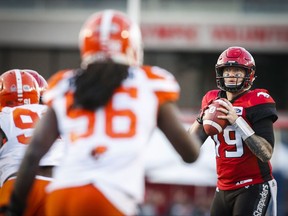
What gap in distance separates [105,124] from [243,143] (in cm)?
256

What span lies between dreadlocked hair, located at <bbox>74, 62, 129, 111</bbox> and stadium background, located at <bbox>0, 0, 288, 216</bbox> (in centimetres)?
2135

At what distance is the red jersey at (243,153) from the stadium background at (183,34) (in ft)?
62.2

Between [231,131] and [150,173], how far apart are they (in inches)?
397

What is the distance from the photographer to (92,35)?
11.1ft

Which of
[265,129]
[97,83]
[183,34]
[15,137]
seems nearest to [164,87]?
[97,83]

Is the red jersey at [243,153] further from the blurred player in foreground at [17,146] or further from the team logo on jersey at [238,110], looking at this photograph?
the blurred player in foreground at [17,146]

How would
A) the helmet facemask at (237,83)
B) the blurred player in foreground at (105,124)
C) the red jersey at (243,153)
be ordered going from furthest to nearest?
the helmet facemask at (237,83)
the red jersey at (243,153)
the blurred player in foreground at (105,124)

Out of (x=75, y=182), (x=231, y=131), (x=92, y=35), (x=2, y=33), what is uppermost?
(x=92, y=35)

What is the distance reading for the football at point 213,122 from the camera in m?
5.32

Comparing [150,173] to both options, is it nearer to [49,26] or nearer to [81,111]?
[49,26]

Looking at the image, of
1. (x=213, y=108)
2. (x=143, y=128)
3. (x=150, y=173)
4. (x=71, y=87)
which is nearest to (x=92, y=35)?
(x=71, y=87)

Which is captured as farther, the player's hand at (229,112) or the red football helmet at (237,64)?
the red football helmet at (237,64)

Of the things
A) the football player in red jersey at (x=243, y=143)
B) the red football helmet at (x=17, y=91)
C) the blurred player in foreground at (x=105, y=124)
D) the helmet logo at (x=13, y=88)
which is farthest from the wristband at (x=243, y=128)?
the blurred player in foreground at (x=105, y=124)

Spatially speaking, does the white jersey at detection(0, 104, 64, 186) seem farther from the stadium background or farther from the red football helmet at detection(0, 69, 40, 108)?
the stadium background
